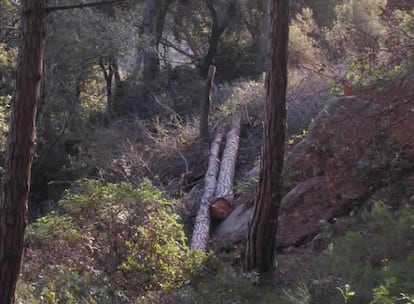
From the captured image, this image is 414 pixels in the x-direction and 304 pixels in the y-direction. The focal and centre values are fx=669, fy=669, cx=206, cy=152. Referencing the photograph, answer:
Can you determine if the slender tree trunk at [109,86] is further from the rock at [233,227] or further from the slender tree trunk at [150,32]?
the rock at [233,227]

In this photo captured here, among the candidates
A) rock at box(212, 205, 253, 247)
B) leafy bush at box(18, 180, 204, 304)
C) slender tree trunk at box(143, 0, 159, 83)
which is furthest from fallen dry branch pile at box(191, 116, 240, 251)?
slender tree trunk at box(143, 0, 159, 83)

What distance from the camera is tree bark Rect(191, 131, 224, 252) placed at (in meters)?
11.5

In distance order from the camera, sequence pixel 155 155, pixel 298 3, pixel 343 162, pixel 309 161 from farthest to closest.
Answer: pixel 298 3
pixel 155 155
pixel 309 161
pixel 343 162

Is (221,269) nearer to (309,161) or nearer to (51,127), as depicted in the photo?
(309,161)

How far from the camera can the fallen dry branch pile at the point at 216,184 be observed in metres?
11.8

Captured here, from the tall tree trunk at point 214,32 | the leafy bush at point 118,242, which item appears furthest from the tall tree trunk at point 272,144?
the tall tree trunk at point 214,32

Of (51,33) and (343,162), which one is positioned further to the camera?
(51,33)

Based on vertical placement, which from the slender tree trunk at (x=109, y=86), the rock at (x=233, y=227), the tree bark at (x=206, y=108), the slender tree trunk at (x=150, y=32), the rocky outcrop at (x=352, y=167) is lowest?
the rock at (x=233, y=227)

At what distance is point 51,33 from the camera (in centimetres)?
2133

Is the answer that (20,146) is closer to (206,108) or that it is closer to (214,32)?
(206,108)

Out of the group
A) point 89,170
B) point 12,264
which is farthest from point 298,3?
point 12,264

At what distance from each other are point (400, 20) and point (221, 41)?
2385 cm

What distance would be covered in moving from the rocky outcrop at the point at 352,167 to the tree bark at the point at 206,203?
1.27 ft

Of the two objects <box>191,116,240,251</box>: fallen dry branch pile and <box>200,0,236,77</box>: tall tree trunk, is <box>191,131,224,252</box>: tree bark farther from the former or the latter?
<box>200,0,236,77</box>: tall tree trunk
